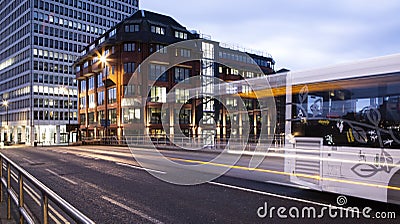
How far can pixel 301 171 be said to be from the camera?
842 centimetres

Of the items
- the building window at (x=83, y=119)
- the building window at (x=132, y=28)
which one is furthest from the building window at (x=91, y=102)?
the building window at (x=132, y=28)

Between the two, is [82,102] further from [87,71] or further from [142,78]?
[142,78]

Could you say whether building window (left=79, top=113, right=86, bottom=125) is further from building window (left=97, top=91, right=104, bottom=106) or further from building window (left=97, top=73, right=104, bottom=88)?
building window (left=97, top=73, right=104, bottom=88)

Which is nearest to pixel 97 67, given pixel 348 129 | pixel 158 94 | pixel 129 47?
pixel 129 47

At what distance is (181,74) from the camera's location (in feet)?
184

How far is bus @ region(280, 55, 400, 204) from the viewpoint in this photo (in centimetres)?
676

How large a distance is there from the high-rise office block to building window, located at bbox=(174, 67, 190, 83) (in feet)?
111

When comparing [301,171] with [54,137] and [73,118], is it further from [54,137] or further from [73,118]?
[73,118]

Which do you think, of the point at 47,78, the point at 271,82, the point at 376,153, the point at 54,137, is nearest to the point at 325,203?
the point at 376,153

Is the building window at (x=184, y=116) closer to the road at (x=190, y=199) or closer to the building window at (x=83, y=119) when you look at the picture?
the building window at (x=83, y=119)

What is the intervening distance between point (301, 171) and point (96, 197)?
5755 mm

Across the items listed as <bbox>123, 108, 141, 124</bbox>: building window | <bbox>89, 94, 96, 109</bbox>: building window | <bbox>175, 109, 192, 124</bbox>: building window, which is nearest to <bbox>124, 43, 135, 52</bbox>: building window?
<bbox>123, 108, 141, 124</bbox>: building window

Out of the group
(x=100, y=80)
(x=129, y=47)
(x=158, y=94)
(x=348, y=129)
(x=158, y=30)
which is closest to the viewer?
(x=348, y=129)

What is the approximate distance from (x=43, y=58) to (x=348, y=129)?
8662 centimetres
